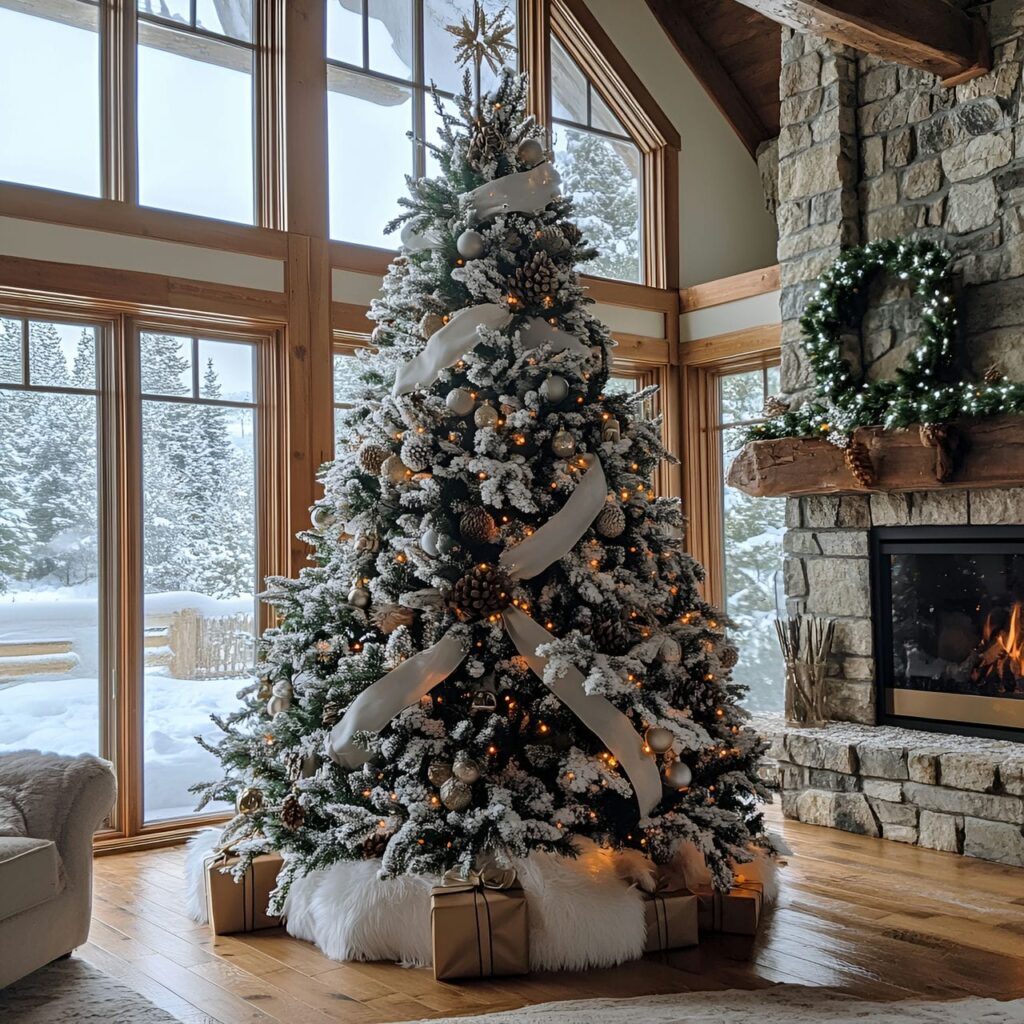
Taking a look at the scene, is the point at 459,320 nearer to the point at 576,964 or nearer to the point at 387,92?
the point at 576,964

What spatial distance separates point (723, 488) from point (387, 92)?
109 inches

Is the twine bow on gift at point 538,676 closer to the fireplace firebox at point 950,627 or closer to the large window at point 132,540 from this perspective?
the large window at point 132,540

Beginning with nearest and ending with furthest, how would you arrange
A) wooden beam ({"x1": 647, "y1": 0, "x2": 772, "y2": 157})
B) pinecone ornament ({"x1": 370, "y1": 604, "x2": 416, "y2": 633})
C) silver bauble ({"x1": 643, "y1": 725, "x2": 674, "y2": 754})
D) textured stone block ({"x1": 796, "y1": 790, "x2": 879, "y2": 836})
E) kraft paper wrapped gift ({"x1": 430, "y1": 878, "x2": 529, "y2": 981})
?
kraft paper wrapped gift ({"x1": 430, "y1": 878, "x2": 529, "y2": 981}) → silver bauble ({"x1": 643, "y1": 725, "x2": 674, "y2": 754}) → pinecone ornament ({"x1": 370, "y1": 604, "x2": 416, "y2": 633}) → textured stone block ({"x1": 796, "y1": 790, "x2": 879, "y2": 836}) → wooden beam ({"x1": 647, "y1": 0, "x2": 772, "y2": 157})

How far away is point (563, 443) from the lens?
3.26 meters

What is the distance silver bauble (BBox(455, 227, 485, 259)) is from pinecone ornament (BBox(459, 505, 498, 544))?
78 centimetres

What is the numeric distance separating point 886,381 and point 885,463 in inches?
14.3

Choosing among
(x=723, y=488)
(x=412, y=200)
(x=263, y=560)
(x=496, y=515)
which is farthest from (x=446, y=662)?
(x=723, y=488)

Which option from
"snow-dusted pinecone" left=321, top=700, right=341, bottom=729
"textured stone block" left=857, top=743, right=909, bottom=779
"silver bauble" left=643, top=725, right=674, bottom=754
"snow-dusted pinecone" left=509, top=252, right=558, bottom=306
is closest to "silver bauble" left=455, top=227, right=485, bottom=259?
"snow-dusted pinecone" left=509, top=252, right=558, bottom=306

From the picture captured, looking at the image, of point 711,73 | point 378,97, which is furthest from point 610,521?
point 711,73

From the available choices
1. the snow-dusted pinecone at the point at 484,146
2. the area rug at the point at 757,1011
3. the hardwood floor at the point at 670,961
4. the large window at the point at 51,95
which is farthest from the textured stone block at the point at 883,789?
the large window at the point at 51,95

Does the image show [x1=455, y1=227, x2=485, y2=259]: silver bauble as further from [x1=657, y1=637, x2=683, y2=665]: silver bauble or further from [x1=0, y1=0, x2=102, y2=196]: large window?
[x1=0, y1=0, x2=102, y2=196]: large window

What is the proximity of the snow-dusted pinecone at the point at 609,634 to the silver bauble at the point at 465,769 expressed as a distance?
1.60 feet

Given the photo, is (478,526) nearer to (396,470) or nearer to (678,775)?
(396,470)

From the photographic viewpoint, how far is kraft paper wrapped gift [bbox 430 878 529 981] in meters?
2.94
